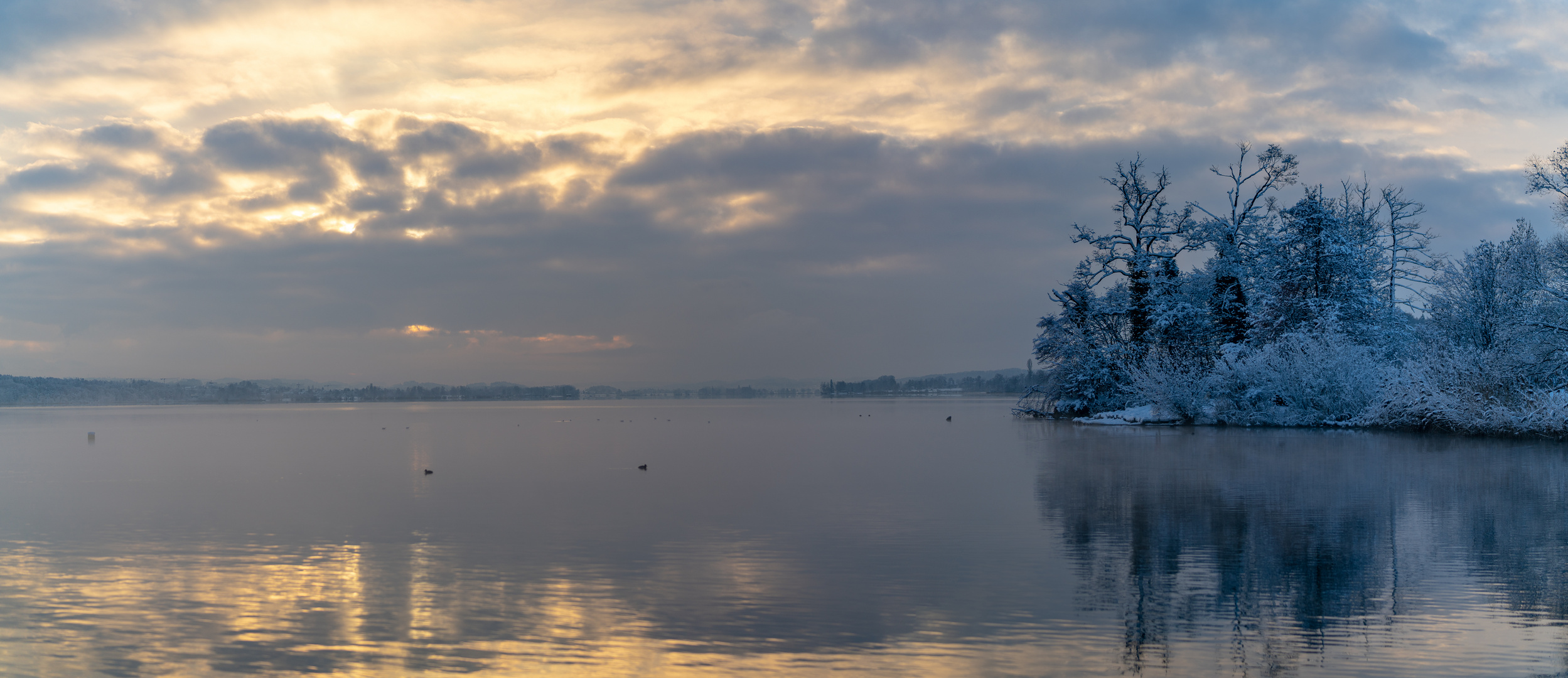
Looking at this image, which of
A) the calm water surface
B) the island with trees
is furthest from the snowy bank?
the calm water surface

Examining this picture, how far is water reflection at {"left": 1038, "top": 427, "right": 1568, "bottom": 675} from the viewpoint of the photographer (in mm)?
10875

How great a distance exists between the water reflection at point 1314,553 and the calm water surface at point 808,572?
78 millimetres

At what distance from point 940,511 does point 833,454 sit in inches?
839

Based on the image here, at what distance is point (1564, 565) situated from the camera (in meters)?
14.5

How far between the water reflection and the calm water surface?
3.1 inches

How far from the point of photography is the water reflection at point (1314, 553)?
35.7ft

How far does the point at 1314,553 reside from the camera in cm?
1584

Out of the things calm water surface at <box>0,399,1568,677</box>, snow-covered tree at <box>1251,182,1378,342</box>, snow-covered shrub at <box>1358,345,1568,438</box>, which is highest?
snow-covered tree at <box>1251,182,1378,342</box>

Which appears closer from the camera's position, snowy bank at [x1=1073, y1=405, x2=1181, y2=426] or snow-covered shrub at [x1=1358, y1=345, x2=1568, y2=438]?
snow-covered shrub at [x1=1358, y1=345, x2=1568, y2=438]

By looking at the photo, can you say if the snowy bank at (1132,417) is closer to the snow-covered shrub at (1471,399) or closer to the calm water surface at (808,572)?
the snow-covered shrub at (1471,399)

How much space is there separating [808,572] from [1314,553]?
7.98 meters

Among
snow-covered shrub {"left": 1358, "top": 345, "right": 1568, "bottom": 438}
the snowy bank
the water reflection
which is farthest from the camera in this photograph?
the snowy bank

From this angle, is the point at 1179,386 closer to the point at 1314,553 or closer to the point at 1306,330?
the point at 1306,330

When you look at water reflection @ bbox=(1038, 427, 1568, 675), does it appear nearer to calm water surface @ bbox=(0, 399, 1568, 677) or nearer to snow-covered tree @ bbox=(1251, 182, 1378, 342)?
calm water surface @ bbox=(0, 399, 1568, 677)
